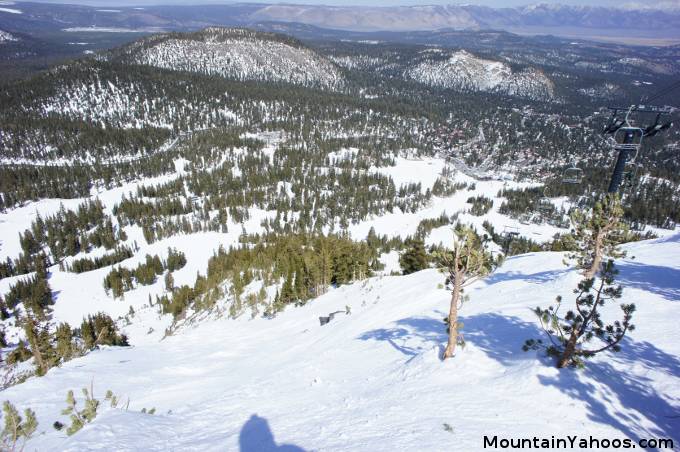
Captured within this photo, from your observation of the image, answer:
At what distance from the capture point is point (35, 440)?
1218cm

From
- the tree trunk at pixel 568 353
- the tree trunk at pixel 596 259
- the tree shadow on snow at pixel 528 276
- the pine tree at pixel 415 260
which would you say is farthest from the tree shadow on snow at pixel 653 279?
the pine tree at pixel 415 260

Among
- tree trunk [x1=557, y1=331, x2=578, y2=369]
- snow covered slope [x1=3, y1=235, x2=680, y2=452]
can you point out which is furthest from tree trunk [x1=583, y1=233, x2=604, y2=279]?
tree trunk [x1=557, y1=331, x2=578, y2=369]

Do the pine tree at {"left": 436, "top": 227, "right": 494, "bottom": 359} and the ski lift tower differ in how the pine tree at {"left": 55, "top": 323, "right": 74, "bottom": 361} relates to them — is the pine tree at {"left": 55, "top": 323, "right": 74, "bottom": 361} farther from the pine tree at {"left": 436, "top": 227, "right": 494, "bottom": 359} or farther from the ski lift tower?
the ski lift tower

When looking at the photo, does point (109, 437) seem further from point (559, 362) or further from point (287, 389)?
point (559, 362)

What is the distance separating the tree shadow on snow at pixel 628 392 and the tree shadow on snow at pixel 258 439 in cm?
895

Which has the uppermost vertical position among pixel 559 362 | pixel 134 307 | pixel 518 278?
pixel 559 362

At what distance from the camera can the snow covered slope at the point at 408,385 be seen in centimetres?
1055

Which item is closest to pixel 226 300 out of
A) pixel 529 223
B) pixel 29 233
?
pixel 29 233

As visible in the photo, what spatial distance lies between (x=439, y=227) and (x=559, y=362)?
125m

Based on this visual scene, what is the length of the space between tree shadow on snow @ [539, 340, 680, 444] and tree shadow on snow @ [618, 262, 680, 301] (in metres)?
6.28

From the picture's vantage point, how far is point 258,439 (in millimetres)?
12367

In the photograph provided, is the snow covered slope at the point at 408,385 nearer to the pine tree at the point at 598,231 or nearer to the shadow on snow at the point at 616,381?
the shadow on snow at the point at 616,381

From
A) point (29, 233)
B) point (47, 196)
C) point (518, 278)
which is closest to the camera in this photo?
point (518, 278)

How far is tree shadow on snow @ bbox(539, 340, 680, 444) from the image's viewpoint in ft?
31.7
